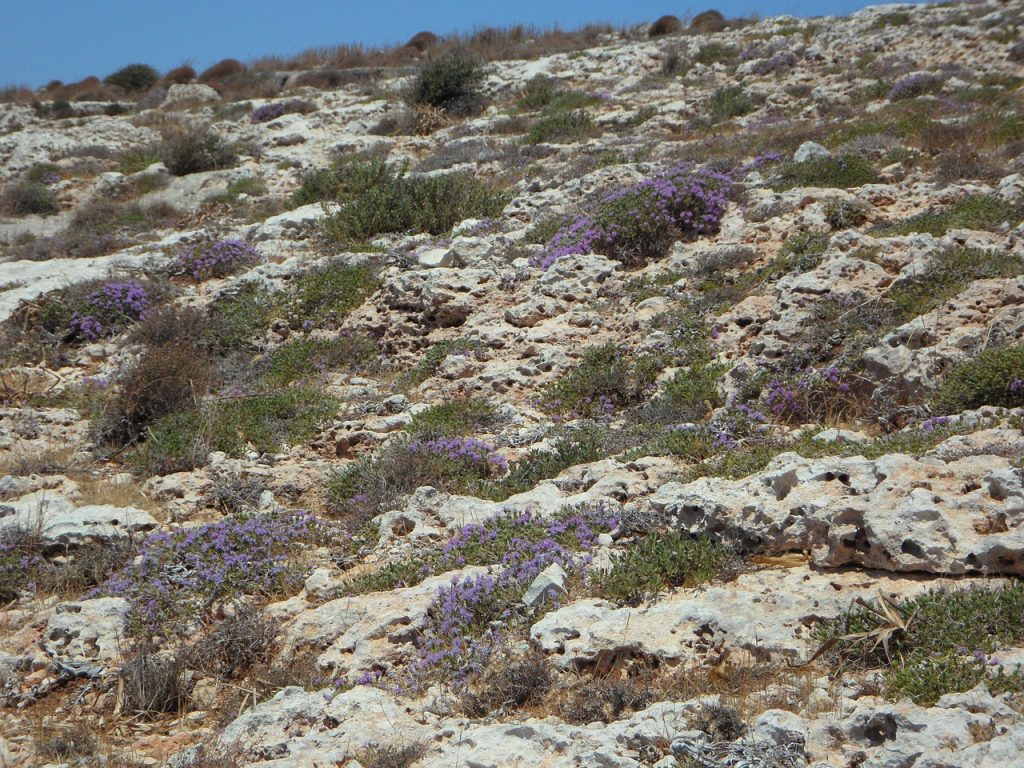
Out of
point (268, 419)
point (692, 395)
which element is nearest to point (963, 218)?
point (692, 395)

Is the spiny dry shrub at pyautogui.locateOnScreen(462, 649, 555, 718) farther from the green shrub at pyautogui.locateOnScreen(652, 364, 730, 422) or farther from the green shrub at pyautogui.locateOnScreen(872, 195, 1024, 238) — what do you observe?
the green shrub at pyautogui.locateOnScreen(872, 195, 1024, 238)

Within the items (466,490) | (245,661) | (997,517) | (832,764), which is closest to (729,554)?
(997,517)

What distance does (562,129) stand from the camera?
16859 millimetres

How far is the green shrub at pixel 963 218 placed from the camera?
30.6ft

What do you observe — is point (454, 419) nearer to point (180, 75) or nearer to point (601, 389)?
point (601, 389)

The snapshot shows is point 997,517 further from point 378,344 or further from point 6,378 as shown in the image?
point 6,378

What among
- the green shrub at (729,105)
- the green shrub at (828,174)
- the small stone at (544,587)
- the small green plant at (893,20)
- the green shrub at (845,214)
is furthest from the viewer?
the small green plant at (893,20)

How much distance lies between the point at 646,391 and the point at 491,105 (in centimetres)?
1403

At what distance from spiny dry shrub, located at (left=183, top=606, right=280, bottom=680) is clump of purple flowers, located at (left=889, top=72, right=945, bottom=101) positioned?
1419 cm

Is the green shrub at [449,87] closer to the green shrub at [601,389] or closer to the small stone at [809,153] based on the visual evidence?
the small stone at [809,153]

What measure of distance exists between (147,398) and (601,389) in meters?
4.59

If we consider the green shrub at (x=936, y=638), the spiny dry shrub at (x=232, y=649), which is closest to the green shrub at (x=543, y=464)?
the spiny dry shrub at (x=232, y=649)

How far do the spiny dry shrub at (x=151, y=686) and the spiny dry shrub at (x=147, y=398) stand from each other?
13.4 feet

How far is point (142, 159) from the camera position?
19.6 meters
